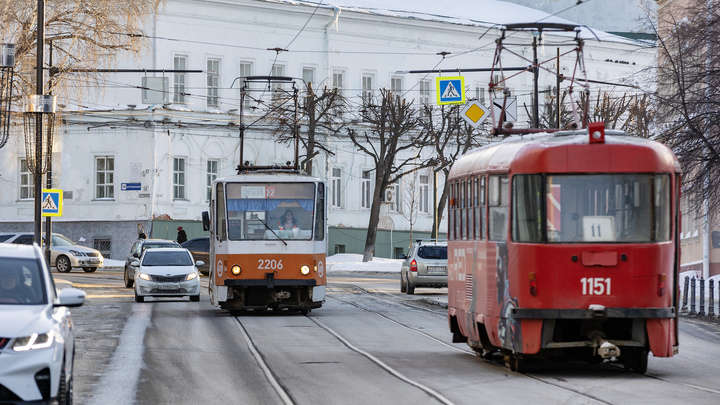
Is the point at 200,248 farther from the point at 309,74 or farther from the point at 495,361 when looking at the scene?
the point at 495,361

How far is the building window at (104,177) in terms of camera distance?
60406 millimetres

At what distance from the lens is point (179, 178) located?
6134 centimetres

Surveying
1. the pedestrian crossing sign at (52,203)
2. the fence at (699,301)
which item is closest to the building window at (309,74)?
the pedestrian crossing sign at (52,203)

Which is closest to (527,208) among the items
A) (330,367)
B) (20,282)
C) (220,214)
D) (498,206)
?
(498,206)

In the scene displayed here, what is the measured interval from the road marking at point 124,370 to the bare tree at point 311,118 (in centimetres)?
3312

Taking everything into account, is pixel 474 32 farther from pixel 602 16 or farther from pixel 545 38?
pixel 602 16

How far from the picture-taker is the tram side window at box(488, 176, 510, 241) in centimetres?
1494

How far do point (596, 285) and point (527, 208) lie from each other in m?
1.18

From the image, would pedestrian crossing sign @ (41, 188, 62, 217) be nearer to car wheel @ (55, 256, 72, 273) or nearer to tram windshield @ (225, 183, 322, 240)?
tram windshield @ (225, 183, 322, 240)

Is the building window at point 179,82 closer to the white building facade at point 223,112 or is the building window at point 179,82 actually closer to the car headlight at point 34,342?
the white building facade at point 223,112

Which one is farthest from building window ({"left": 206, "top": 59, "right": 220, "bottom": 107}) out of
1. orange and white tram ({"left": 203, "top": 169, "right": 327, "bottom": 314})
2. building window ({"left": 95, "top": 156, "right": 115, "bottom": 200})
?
orange and white tram ({"left": 203, "top": 169, "right": 327, "bottom": 314})

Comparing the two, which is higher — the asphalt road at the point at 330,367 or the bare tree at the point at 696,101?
the bare tree at the point at 696,101

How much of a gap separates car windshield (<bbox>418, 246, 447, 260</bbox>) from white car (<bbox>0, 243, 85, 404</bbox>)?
25969 mm

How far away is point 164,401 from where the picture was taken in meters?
12.3
